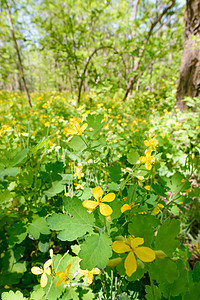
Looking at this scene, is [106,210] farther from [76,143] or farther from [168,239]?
[76,143]

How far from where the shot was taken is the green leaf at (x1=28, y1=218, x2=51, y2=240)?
87 cm

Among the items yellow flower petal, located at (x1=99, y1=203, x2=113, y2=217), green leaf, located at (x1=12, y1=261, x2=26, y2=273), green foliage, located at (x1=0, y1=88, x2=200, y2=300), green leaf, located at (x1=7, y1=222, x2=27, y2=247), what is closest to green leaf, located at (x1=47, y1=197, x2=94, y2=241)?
green foliage, located at (x1=0, y1=88, x2=200, y2=300)

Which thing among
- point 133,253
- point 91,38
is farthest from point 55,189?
point 91,38

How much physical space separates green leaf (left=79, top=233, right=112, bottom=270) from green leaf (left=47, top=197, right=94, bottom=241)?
4cm

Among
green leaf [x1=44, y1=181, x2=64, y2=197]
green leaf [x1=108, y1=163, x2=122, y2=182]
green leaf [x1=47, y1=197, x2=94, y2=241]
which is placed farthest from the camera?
green leaf [x1=44, y1=181, x2=64, y2=197]

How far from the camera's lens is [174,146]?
Answer: 2600mm

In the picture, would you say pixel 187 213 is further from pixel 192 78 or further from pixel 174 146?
pixel 192 78

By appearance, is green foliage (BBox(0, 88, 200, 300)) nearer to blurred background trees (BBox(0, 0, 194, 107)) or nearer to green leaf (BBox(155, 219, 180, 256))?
green leaf (BBox(155, 219, 180, 256))

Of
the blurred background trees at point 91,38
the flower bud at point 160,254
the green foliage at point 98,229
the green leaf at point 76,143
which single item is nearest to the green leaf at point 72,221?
the green foliage at point 98,229

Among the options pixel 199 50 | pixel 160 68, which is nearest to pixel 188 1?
pixel 199 50

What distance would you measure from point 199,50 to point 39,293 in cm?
361

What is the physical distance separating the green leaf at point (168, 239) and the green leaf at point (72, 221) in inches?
8.2

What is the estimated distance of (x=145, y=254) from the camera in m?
0.40

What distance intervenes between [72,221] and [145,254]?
26cm
